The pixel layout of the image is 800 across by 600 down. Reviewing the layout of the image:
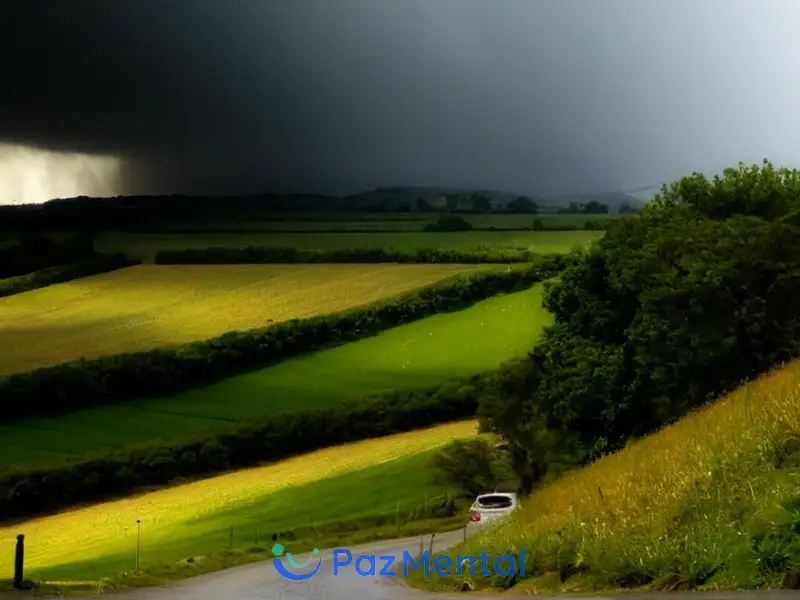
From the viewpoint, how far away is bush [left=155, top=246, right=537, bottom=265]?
175 feet

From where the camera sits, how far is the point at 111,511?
106 feet

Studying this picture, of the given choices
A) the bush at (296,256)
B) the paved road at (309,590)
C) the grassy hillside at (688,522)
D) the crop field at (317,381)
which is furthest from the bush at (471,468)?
the bush at (296,256)

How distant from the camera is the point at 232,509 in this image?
3052 centimetres

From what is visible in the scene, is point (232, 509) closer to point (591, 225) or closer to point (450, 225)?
point (591, 225)

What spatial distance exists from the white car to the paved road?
232 cm

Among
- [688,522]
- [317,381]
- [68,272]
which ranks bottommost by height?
[317,381]

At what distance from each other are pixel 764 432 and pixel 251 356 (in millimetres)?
34190

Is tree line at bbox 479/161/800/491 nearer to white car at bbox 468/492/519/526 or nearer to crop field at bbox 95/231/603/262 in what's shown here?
white car at bbox 468/492/519/526

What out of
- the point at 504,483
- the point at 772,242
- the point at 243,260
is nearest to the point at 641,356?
the point at 772,242

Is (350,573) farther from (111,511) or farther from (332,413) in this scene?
(332,413)

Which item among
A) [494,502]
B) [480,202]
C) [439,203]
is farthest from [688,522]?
[480,202]

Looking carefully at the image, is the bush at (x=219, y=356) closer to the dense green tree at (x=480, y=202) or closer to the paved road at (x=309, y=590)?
the dense green tree at (x=480, y=202)

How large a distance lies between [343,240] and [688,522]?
48899mm

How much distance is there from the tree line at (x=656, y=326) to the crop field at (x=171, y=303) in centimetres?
1851
